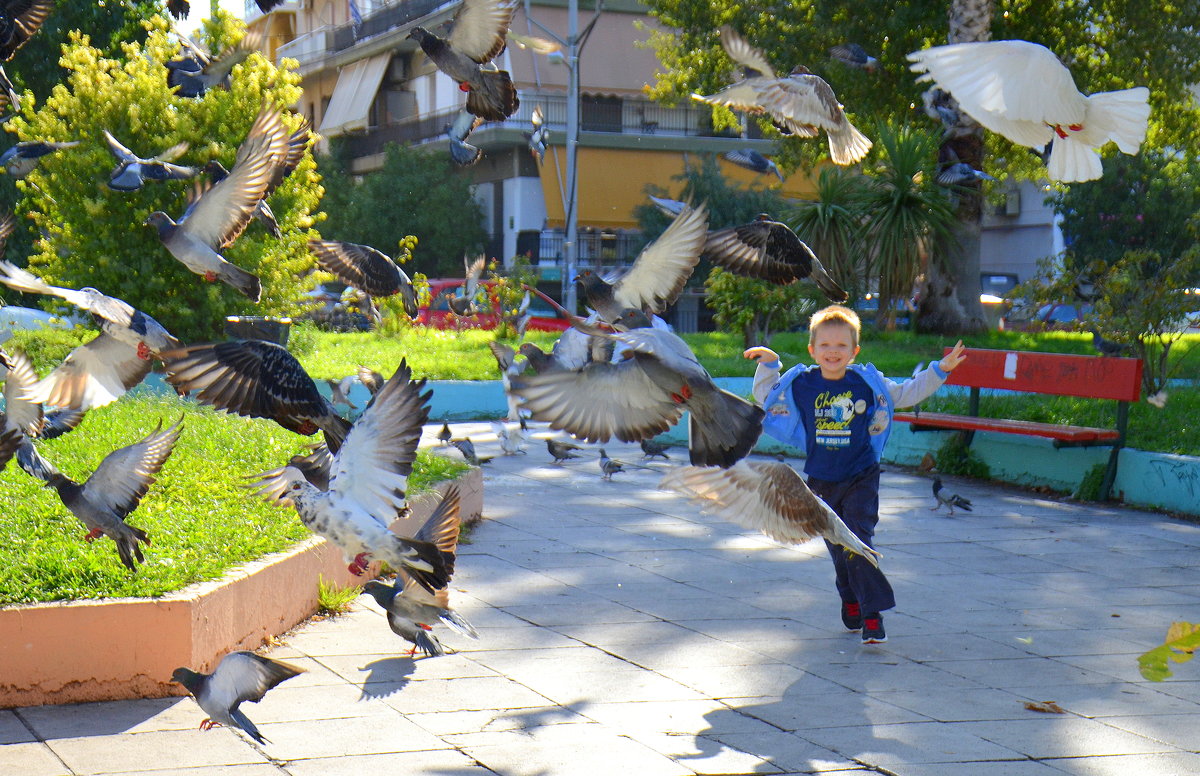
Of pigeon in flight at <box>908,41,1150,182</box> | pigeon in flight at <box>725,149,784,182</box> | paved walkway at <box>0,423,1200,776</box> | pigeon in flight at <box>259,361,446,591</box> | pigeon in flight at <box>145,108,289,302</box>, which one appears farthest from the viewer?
pigeon in flight at <box>725,149,784,182</box>

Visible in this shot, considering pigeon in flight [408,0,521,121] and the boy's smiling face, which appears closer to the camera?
pigeon in flight [408,0,521,121]

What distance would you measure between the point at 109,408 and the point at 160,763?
17.6ft

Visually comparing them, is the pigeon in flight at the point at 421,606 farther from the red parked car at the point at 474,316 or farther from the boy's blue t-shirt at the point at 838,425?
the red parked car at the point at 474,316

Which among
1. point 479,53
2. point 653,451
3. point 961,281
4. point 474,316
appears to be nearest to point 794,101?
point 479,53

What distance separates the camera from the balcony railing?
1137 inches

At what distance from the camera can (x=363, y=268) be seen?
233 inches

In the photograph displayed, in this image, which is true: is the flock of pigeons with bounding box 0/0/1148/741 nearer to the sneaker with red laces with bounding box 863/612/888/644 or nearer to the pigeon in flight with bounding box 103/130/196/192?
the pigeon in flight with bounding box 103/130/196/192

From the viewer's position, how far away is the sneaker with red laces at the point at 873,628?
505 cm

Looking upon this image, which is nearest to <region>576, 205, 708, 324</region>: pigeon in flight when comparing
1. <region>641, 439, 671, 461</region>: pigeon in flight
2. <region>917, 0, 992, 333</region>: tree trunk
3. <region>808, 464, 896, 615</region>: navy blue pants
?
<region>808, 464, 896, 615</region>: navy blue pants

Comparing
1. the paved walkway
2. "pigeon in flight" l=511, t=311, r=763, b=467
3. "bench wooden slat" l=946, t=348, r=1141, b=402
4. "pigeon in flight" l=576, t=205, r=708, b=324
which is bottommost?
the paved walkway

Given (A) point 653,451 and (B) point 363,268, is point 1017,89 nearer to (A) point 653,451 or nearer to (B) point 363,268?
(B) point 363,268

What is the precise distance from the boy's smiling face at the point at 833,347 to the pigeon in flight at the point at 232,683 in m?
2.47

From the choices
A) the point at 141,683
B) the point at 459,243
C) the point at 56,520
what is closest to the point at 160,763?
the point at 141,683

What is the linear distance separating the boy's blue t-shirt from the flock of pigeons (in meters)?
0.52
